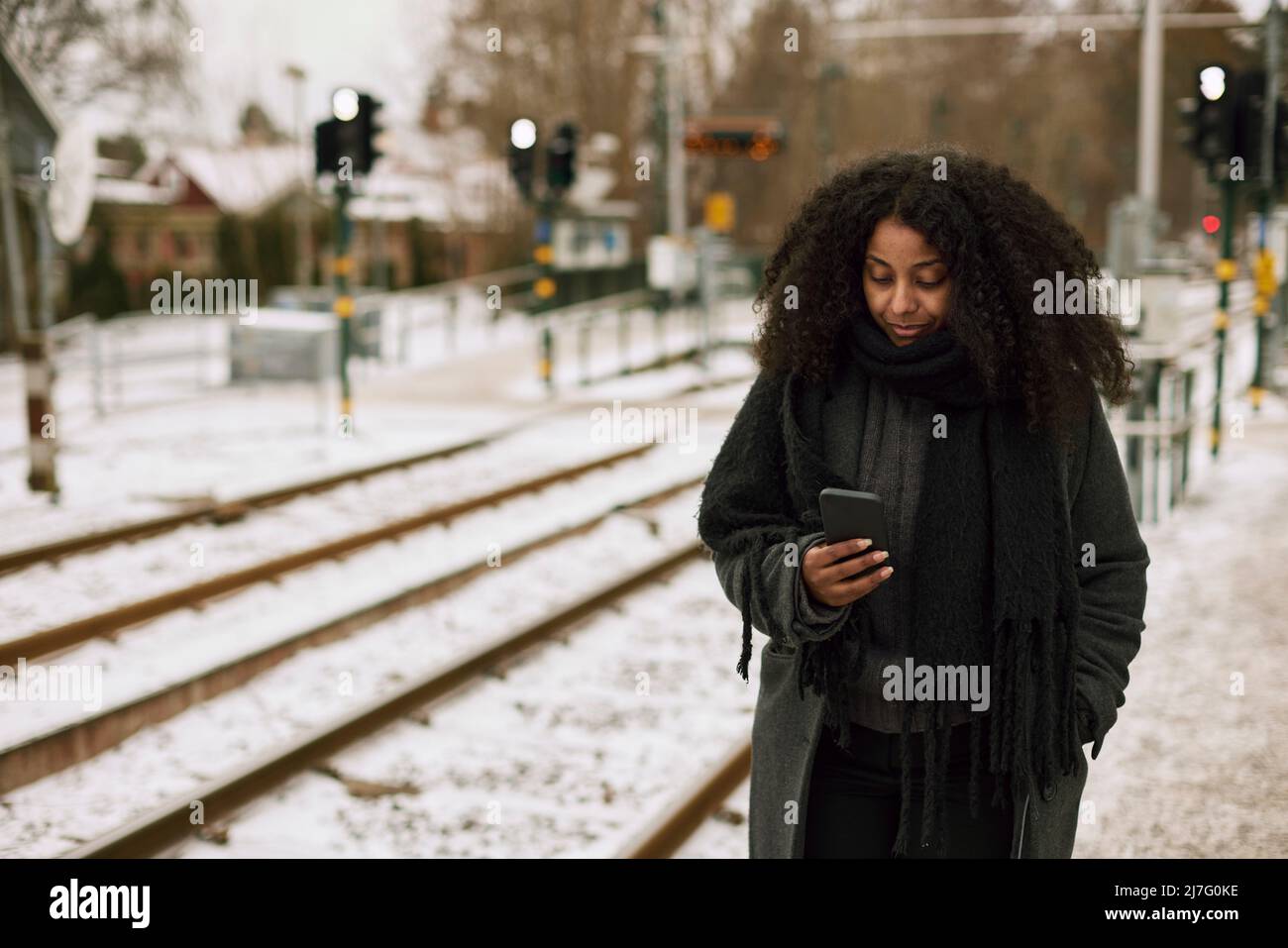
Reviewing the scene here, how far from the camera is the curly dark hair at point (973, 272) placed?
2.31 metres

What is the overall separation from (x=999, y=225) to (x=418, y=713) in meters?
4.28

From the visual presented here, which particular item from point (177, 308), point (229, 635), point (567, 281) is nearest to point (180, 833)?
point (229, 635)

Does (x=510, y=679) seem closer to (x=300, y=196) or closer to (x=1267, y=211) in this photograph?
(x=1267, y=211)

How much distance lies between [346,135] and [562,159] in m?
5.08

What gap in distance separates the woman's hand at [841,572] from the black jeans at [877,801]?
0.32 metres

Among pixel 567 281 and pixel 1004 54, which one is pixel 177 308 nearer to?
pixel 567 281

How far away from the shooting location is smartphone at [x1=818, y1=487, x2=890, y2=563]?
86.1 inches

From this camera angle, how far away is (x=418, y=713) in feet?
20.0

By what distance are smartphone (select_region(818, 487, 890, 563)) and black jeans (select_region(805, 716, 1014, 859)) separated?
15.7 inches
